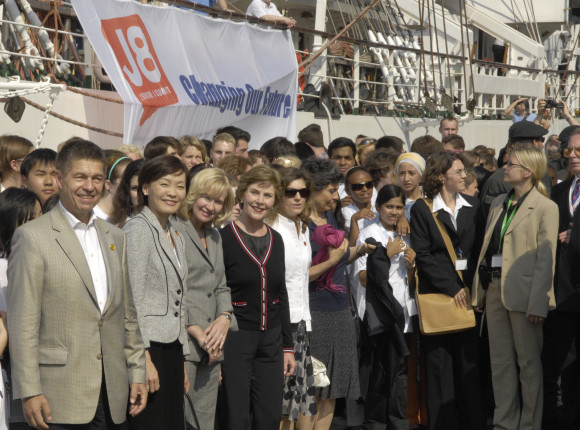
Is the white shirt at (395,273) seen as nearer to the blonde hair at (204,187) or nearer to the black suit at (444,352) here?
the black suit at (444,352)

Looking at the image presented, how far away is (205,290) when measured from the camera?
5.06m

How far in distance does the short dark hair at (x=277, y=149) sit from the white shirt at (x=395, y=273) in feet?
5.17

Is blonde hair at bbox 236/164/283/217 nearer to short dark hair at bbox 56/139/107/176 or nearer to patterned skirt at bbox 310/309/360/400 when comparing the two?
patterned skirt at bbox 310/309/360/400

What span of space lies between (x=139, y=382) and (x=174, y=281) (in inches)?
24.9

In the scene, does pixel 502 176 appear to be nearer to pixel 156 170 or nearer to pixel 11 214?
pixel 156 170

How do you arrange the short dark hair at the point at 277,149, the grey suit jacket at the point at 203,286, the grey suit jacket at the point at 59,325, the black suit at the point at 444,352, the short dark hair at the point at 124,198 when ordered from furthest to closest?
the short dark hair at the point at 277,149 → the black suit at the point at 444,352 → the short dark hair at the point at 124,198 → the grey suit jacket at the point at 203,286 → the grey suit jacket at the point at 59,325

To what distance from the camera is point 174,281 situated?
187 inches

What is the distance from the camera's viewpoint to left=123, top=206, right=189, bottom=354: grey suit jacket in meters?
4.62

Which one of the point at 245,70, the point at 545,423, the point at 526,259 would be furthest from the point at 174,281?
the point at 245,70

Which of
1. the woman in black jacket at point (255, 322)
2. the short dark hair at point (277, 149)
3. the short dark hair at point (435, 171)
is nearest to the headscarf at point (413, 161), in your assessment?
the short dark hair at point (435, 171)

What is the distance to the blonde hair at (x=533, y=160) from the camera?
22.2 ft

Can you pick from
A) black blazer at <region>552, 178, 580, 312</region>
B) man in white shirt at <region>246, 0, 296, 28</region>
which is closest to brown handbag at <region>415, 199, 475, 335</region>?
black blazer at <region>552, 178, 580, 312</region>

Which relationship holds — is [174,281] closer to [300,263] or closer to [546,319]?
[300,263]

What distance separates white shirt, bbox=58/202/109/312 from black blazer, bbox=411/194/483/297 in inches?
131
